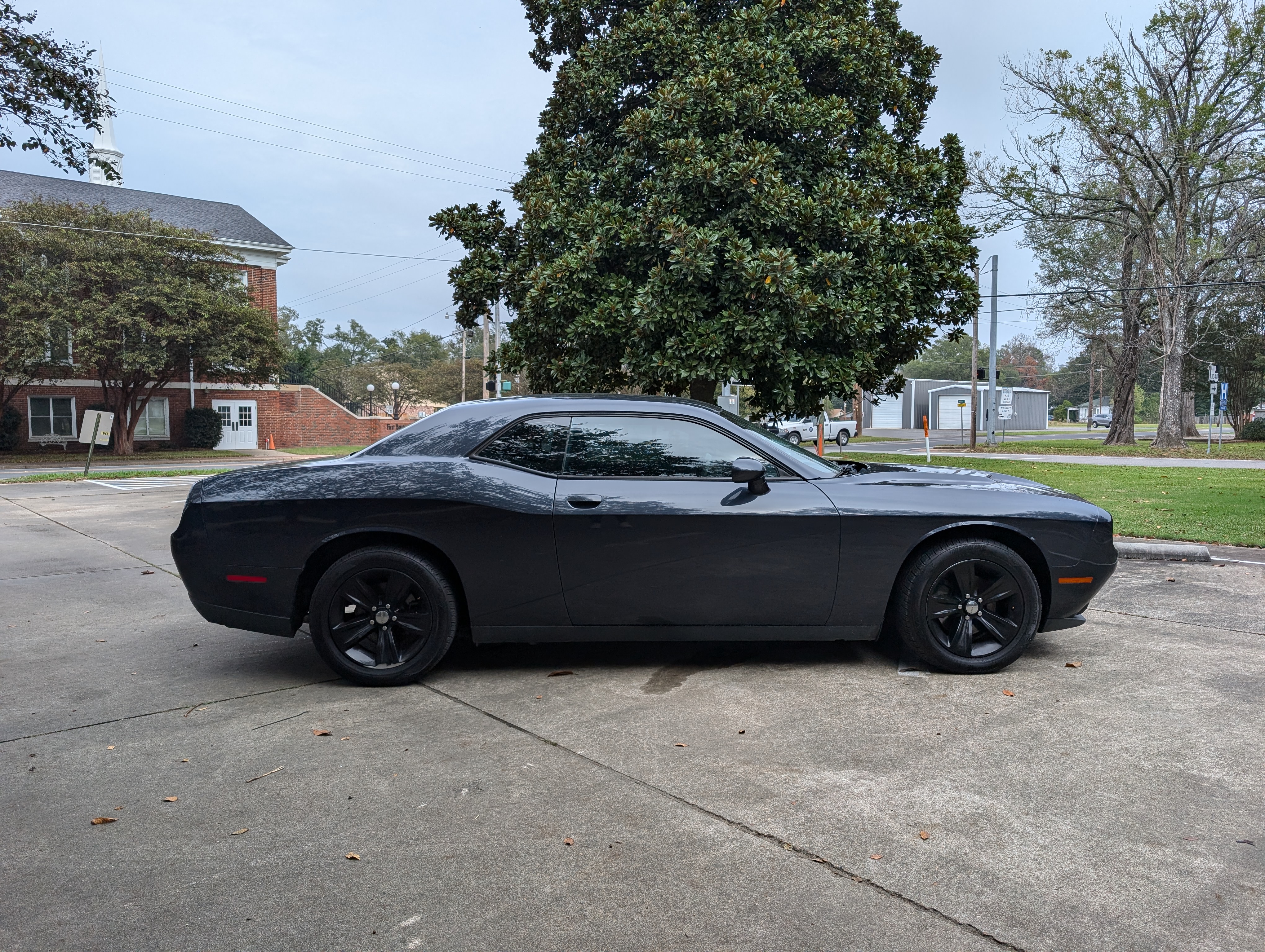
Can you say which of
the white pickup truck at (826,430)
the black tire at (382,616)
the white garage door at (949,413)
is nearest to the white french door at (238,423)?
the white pickup truck at (826,430)

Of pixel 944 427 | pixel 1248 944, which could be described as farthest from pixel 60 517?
pixel 944 427

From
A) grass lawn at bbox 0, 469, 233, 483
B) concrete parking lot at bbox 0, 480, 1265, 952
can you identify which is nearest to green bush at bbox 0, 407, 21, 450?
grass lawn at bbox 0, 469, 233, 483

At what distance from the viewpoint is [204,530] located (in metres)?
4.53

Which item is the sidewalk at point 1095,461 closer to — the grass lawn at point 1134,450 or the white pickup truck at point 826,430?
the grass lawn at point 1134,450

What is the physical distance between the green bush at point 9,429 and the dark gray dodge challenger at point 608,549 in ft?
116

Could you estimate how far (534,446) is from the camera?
4656mm

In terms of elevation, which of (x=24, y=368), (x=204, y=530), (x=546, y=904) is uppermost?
(x=24, y=368)

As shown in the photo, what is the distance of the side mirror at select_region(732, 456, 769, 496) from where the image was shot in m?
4.45

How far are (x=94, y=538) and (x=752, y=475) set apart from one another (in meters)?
8.97

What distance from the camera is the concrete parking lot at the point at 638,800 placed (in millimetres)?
2395

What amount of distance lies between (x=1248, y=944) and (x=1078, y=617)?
2727 millimetres

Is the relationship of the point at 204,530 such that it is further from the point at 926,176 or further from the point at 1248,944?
the point at 926,176

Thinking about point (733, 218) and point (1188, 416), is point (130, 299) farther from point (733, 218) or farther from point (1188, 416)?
point (1188, 416)

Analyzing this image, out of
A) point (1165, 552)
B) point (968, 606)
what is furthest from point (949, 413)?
point (968, 606)
